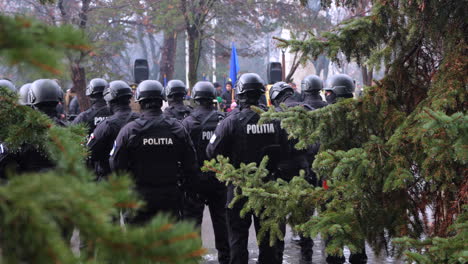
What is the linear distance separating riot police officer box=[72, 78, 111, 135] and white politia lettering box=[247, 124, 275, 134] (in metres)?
3.02

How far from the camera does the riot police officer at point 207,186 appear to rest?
27.1 ft

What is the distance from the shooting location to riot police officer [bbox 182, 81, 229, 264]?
8250 millimetres

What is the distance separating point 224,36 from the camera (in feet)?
86.1

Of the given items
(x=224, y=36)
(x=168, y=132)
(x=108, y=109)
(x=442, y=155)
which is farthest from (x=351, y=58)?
(x=224, y=36)

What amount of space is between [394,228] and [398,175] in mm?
424

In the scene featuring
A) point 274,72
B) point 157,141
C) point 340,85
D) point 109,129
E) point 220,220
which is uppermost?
point 274,72

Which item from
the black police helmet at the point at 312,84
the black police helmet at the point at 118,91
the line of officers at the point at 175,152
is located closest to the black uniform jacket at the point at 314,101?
the black police helmet at the point at 312,84

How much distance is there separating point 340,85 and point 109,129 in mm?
3970

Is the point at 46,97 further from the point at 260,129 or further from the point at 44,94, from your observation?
the point at 260,129

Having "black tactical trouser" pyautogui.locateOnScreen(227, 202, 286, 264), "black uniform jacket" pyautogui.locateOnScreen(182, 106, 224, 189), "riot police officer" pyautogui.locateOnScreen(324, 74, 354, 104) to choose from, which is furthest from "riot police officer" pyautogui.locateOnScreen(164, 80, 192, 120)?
"black tactical trouser" pyautogui.locateOnScreen(227, 202, 286, 264)

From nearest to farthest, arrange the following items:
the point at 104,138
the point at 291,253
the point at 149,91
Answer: the point at 149,91
the point at 104,138
the point at 291,253

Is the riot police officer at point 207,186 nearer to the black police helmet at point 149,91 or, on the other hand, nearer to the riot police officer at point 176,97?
the black police helmet at point 149,91

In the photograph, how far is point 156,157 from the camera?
21.4 ft

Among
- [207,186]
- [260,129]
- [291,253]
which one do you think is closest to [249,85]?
[260,129]
